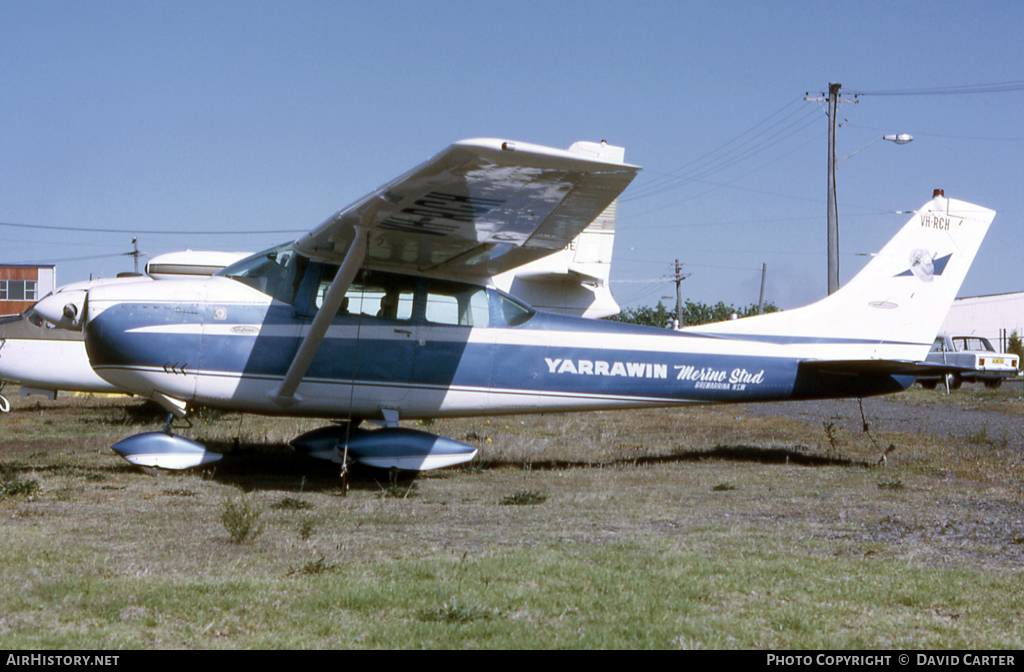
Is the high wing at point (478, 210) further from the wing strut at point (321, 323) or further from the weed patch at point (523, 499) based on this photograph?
the weed patch at point (523, 499)

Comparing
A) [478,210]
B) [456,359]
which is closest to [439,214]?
[478,210]

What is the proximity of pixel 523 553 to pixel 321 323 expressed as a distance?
3.43 m

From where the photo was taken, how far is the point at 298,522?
5.91m

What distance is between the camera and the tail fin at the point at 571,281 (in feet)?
49.8

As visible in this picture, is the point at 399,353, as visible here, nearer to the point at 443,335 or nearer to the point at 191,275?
the point at 443,335

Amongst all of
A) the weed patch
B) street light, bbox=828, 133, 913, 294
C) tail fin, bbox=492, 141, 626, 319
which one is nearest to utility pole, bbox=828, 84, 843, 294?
street light, bbox=828, 133, 913, 294

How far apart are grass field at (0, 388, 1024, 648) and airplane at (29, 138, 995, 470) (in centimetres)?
78

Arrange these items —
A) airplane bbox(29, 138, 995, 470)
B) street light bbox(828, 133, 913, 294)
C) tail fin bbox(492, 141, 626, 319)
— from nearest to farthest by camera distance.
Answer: airplane bbox(29, 138, 995, 470), tail fin bbox(492, 141, 626, 319), street light bbox(828, 133, 913, 294)

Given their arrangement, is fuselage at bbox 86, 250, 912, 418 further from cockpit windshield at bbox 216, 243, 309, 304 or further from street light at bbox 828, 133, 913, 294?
street light at bbox 828, 133, 913, 294

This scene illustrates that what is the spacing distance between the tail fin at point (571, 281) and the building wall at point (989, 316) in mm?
67431

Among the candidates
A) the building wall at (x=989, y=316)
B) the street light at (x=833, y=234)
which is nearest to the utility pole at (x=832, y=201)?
the street light at (x=833, y=234)

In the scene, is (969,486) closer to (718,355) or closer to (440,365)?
(718,355)

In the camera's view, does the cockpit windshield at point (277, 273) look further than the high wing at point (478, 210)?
Yes

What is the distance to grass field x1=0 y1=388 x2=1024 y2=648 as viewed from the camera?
3.50 m
